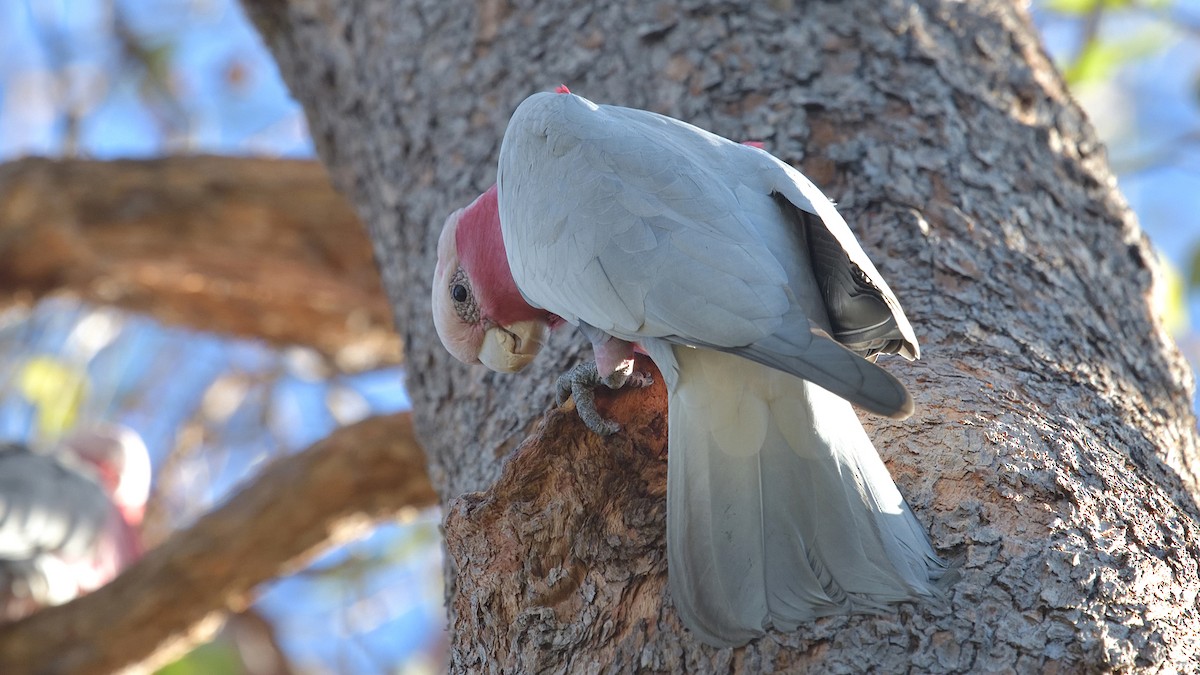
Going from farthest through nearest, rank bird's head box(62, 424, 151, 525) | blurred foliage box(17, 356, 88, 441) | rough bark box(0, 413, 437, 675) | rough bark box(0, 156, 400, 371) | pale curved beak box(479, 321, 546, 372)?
1. blurred foliage box(17, 356, 88, 441)
2. bird's head box(62, 424, 151, 525)
3. rough bark box(0, 156, 400, 371)
4. rough bark box(0, 413, 437, 675)
5. pale curved beak box(479, 321, 546, 372)

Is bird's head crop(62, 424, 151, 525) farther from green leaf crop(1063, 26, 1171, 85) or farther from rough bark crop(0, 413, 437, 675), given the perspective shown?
green leaf crop(1063, 26, 1171, 85)

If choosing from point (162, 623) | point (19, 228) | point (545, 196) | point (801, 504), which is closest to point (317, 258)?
point (19, 228)

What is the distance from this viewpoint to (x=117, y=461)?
6652 mm

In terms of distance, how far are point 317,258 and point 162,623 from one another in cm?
179

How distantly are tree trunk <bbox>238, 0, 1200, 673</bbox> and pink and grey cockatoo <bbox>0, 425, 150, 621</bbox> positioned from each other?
2.80 metres

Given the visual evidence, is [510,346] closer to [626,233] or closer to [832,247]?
[626,233]

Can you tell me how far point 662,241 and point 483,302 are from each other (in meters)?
0.83

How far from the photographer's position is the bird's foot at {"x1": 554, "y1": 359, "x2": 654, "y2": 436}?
2.00 metres

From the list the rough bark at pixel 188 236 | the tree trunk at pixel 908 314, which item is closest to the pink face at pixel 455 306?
the tree trunk at pixel 908 314

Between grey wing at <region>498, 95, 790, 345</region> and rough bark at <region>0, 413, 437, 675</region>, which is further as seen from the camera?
rough bark at <region>0, 413, 437, 675</region>

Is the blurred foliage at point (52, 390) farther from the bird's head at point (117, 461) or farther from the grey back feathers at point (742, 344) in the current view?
the grey back feathers at point (742, 344)

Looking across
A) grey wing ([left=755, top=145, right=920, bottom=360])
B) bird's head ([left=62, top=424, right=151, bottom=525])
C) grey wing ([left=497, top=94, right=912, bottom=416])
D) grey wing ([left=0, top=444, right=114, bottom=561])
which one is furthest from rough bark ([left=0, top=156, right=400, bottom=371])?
grey wing ([left=755, top=145, right=920, bottom=360])

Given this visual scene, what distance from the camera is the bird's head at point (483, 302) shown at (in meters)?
2.63

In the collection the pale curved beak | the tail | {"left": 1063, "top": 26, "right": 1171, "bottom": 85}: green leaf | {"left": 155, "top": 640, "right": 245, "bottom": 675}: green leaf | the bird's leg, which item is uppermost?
{"left": 155, "top": 640, "right": 245, "bottom": 675}: green leaf
